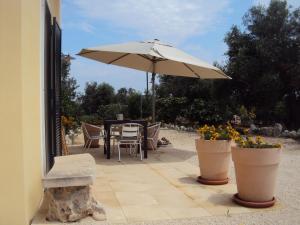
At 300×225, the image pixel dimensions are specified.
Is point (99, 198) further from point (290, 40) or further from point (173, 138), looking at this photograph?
point (290, 40)

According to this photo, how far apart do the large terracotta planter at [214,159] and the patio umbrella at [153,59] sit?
7.69 ft

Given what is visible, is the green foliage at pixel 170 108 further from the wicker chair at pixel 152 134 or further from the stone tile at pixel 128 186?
the stone tile at pixel 128 186

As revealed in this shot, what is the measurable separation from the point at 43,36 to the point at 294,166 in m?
5.34

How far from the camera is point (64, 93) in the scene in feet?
30.1

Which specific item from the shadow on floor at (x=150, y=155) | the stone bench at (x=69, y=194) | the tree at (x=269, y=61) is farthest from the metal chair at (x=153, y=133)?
the tree at (x=269, y=61)

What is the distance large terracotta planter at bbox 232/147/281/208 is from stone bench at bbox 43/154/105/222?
1.72m

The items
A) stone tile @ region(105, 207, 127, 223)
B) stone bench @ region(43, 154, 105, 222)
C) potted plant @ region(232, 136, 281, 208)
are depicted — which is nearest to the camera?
stone bench @ region(43, 154, 105, 222)

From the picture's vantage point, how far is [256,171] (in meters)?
4.28

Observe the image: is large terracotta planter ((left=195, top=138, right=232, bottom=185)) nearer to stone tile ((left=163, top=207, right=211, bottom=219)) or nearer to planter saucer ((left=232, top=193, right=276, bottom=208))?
planter saucer ((left=232, top=193, right=276, bottom=208))

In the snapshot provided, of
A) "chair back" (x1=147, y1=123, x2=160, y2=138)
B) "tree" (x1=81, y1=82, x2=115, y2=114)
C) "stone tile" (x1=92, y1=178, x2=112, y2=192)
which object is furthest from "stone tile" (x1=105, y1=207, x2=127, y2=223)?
"tree" (x1=81, y1=82, x2=115, y2=114)

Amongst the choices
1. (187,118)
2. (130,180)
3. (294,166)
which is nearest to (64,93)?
(130,180)

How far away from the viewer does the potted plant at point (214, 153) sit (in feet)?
17.8

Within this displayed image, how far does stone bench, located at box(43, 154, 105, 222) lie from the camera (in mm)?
3506

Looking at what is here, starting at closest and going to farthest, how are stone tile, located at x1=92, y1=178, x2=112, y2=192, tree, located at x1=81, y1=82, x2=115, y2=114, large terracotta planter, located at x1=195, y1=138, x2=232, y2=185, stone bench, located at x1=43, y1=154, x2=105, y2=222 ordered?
stone bench, located at x1=43, y1=154, x2=105, y2=222
stone tile, located at x1=92, y1=178, x2=112, y2=192
large terracotta planter, located at x1=195, y1=138, x2=232, y2=185
tree, located at x1=81, y1=82, x2=115, y2=114
